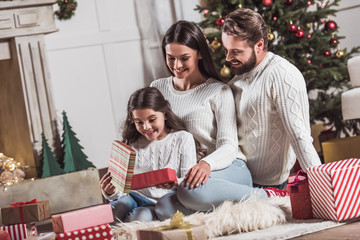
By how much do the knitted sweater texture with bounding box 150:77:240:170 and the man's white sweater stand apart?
61 millimetres

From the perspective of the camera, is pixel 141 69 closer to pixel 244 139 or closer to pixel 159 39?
pixel 159 39

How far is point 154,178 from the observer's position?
228 cm

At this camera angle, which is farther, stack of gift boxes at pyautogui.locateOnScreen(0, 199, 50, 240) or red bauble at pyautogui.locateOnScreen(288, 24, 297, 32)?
red bauble at pyautogui.locateOnScreen(288, 24, 297, 32)

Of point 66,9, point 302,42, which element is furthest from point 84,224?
point 66,9

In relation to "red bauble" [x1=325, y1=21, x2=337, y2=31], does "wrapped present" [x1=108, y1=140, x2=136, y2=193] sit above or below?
below

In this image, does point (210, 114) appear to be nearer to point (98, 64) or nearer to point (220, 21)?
point (220, 21)

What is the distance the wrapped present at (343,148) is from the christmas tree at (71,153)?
1.65 metres

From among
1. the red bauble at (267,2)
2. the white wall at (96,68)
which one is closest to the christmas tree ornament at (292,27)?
the red bauble at (267,2)

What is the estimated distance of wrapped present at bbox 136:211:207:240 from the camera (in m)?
1.83

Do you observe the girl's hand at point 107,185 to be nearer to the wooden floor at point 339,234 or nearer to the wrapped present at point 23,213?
the wrapped present at point 23,213

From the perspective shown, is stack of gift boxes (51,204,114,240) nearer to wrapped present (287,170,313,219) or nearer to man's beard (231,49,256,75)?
wrapped present (287,170,313,219)

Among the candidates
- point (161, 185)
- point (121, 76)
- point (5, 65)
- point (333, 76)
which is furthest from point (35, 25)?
point (161, 185)

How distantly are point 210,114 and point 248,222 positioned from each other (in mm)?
638

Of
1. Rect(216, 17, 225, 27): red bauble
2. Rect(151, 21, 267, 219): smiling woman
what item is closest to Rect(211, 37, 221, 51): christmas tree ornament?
Rect(216, 17, 225, 27): red bauble
